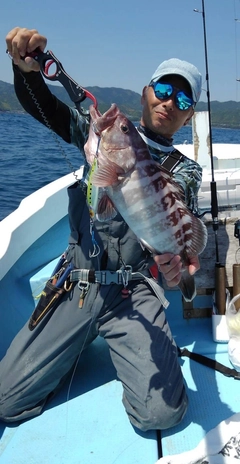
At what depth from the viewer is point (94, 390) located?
325 centimetres

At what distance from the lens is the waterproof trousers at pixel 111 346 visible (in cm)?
291

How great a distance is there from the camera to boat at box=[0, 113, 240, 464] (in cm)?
269

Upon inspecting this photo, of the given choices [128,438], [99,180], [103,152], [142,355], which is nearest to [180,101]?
[103,152]

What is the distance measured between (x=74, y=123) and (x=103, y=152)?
91cm

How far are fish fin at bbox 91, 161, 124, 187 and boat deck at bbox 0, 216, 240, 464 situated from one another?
1780 millimetres

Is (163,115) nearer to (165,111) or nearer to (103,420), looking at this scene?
(165,111)

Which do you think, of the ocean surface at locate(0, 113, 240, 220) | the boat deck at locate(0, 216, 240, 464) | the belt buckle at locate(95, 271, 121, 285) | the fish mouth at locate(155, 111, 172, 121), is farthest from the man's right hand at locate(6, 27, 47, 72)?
the ocean surface at locate(0, 113, 240, 220)

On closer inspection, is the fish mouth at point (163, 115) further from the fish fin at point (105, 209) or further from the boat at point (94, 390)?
the boat at point (94, 390)

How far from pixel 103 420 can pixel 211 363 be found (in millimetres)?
1036

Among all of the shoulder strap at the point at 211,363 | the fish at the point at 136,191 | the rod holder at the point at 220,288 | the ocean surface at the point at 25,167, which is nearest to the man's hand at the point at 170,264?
the fish at the point at 136,191

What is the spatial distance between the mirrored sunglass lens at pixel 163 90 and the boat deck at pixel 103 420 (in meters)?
2.21

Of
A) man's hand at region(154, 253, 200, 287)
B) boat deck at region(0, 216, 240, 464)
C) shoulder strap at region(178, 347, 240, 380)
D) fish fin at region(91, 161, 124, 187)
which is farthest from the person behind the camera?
shoulder strap at region(178, 347, 240, 380)

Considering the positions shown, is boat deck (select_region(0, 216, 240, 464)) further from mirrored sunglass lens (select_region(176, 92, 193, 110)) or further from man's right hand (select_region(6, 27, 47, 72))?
man's right hand (select_region(6, 27, 47, 72))

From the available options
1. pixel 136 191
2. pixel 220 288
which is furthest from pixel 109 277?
pixel 220 288
